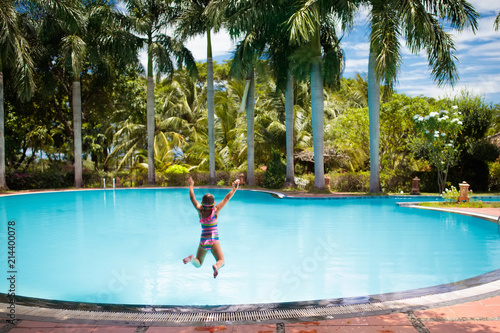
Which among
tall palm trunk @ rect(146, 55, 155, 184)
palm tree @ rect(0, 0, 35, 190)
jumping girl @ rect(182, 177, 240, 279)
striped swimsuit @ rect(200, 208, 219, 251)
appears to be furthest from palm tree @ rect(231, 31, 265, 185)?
striped swimsuit @ rect(200, 208, 219, 251)

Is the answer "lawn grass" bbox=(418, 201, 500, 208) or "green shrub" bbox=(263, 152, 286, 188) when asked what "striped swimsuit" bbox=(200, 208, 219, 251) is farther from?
"green shrub" bbox=(263, 152, 286, 188)

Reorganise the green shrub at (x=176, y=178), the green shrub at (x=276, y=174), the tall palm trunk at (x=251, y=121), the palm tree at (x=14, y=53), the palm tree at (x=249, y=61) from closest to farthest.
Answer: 1. the palm tree at (x=14, y=53)
2. the palm tree at (x=249, y=61)
3. the green shrub at (x=276, y=174)
4. the tall palm trunk at (x=251, y=121)
5. the green shrub at (x=176, y=178)

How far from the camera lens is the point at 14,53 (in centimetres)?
2130

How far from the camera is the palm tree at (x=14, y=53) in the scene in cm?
2030

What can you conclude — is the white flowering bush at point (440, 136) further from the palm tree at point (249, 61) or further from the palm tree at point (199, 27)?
the palm tree at point (199, 27)

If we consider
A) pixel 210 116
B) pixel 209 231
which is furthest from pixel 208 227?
pixel 210 116

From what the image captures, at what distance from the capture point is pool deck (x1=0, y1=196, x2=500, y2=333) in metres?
3.71

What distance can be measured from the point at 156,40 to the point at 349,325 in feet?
78.1

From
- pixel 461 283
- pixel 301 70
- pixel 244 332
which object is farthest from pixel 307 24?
pixel 244 332

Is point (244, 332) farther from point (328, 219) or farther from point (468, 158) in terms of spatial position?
point (468, 158)

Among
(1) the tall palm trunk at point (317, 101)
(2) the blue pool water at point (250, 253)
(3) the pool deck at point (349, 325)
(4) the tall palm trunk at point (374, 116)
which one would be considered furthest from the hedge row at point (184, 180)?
(3) the pool deck at point (349, 325)

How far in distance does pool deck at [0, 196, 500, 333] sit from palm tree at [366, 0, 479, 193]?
42.1 feet

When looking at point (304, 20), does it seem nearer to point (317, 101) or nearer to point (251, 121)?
point (317, 101)

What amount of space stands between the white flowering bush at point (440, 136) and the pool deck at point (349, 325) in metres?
14.7
